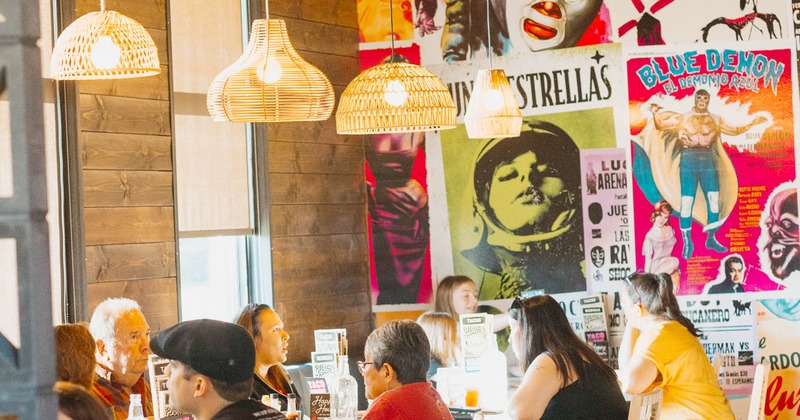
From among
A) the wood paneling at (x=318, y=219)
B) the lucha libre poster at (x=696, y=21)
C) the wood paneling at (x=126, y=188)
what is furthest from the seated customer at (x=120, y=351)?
the lucha libre poster at (x=696, y=21)

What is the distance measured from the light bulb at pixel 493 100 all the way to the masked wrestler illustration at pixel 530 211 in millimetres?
1916

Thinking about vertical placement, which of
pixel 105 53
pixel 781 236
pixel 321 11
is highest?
pixel 321 11

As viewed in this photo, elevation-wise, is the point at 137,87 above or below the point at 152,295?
above

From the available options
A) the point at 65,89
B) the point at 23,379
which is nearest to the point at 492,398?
the point at 65,89

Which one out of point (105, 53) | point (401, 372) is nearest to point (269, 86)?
point (105, 53)

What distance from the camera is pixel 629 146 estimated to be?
675 cm

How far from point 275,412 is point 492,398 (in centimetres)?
232

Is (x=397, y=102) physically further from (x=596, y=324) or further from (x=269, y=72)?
(x=596, y=324)

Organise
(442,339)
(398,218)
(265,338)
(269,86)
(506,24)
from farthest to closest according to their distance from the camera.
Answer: (398,218) < (506,24) < (442,339) < (265,338) < (269,86)

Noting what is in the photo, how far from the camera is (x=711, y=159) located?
6.64m

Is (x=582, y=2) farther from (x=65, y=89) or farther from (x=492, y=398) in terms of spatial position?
(x=65, y=89)

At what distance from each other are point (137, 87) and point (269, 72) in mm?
1486

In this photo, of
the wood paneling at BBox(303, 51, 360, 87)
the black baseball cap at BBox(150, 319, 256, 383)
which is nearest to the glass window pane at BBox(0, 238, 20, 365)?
the black baseball cap at BBox(150, 319, 256, 383)

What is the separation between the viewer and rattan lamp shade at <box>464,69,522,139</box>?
5.04 m
